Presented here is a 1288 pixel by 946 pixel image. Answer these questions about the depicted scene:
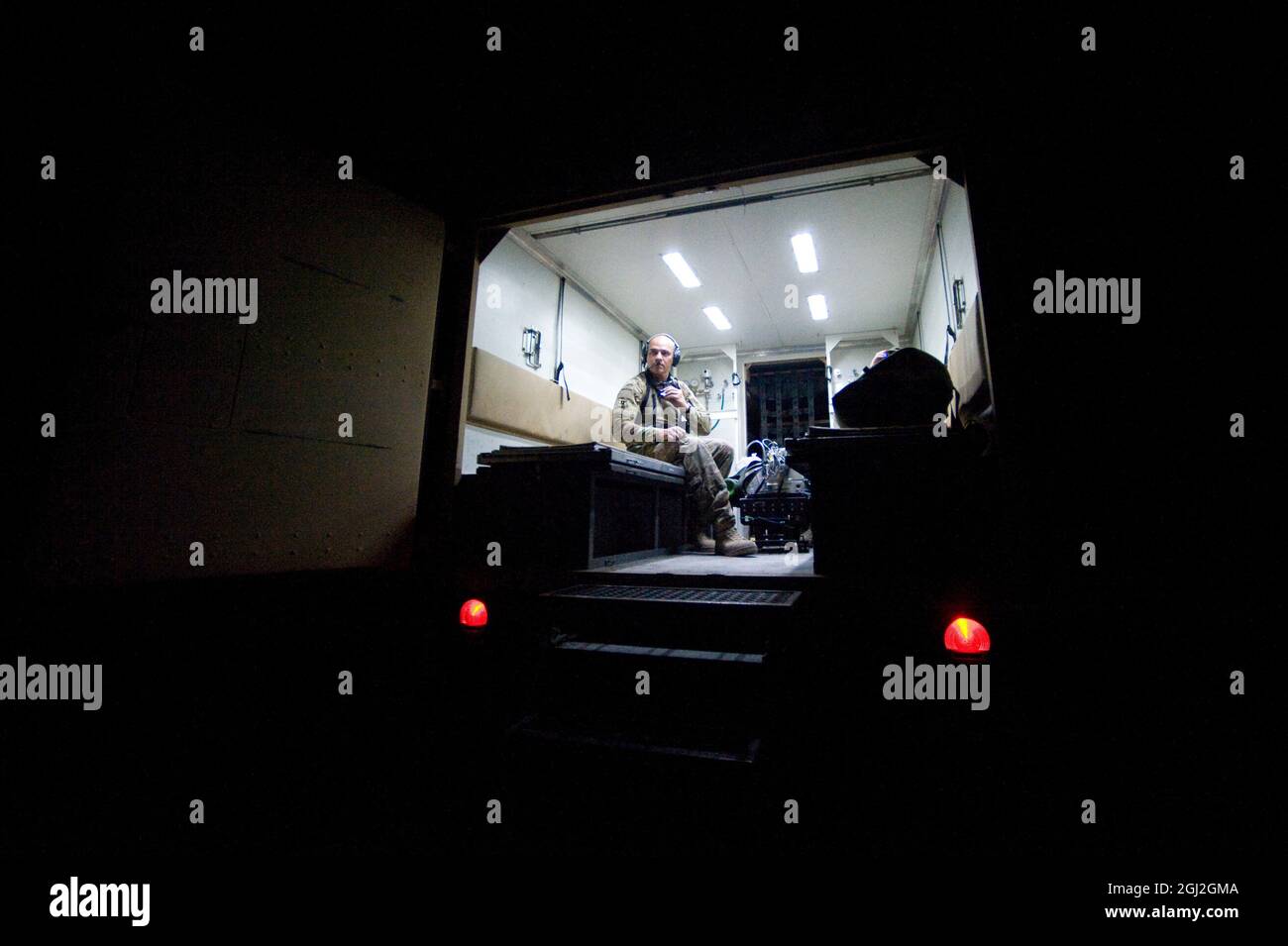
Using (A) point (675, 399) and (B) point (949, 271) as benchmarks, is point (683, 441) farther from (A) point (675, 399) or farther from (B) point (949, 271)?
(B) point (949, 271)

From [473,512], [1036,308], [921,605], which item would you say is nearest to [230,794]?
[473,512]

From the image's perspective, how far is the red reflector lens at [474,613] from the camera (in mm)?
1901

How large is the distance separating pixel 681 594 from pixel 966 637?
0.92 m

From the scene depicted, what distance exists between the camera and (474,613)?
192 cm

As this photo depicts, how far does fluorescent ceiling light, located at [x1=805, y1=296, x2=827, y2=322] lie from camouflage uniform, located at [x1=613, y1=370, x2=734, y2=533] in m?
3.01

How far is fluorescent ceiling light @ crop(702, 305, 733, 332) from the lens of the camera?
6.60 meters

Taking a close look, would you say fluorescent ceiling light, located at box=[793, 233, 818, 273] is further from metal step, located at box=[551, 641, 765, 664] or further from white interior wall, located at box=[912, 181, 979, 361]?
metal step, located at box=[551, 641, 765, 664]

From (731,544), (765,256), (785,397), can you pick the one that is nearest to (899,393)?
(731,544)

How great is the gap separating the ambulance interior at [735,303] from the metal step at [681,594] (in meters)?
0.28

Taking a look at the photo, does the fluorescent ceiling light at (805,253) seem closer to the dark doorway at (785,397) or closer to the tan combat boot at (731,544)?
the dark doorway at (785,397)

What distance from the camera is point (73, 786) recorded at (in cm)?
139
